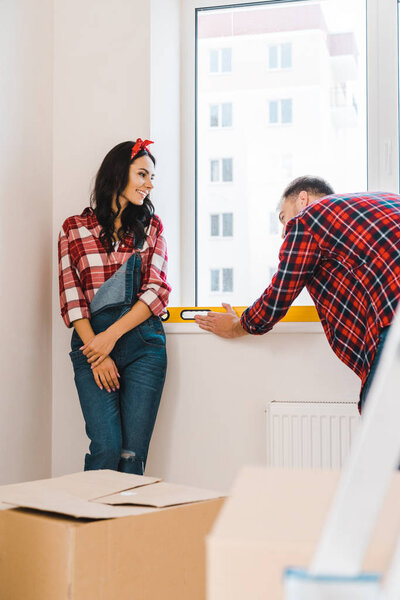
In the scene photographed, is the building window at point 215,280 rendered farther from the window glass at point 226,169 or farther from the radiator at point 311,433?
the radiator at point 311,433

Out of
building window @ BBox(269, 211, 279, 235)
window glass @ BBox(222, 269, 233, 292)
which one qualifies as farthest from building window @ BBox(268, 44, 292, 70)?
window glass @ BBox(222, 269, 233, 292)

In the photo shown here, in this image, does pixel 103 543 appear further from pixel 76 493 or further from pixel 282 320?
pixel 282 320

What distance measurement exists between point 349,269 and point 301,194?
0.44 m

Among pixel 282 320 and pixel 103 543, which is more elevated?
pixel 282 320

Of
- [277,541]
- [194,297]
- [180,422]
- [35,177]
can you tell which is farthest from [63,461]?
[277,541]

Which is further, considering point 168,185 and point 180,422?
point 168,185

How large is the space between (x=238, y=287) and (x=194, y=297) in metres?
0.17

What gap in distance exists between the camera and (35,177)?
2229 mm

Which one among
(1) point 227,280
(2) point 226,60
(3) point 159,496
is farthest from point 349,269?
(2) point 226,60

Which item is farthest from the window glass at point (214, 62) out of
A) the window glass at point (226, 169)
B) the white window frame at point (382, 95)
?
the white window frame at point (382, 95)

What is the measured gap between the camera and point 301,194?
1.93 meters

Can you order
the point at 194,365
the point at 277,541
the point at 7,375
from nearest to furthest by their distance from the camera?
the point at 277,541, the point at 7,375, the point at 194,365

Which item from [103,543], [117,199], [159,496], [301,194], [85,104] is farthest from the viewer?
[85,104]

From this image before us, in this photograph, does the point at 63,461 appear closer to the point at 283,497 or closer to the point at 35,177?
the point at 35,177
